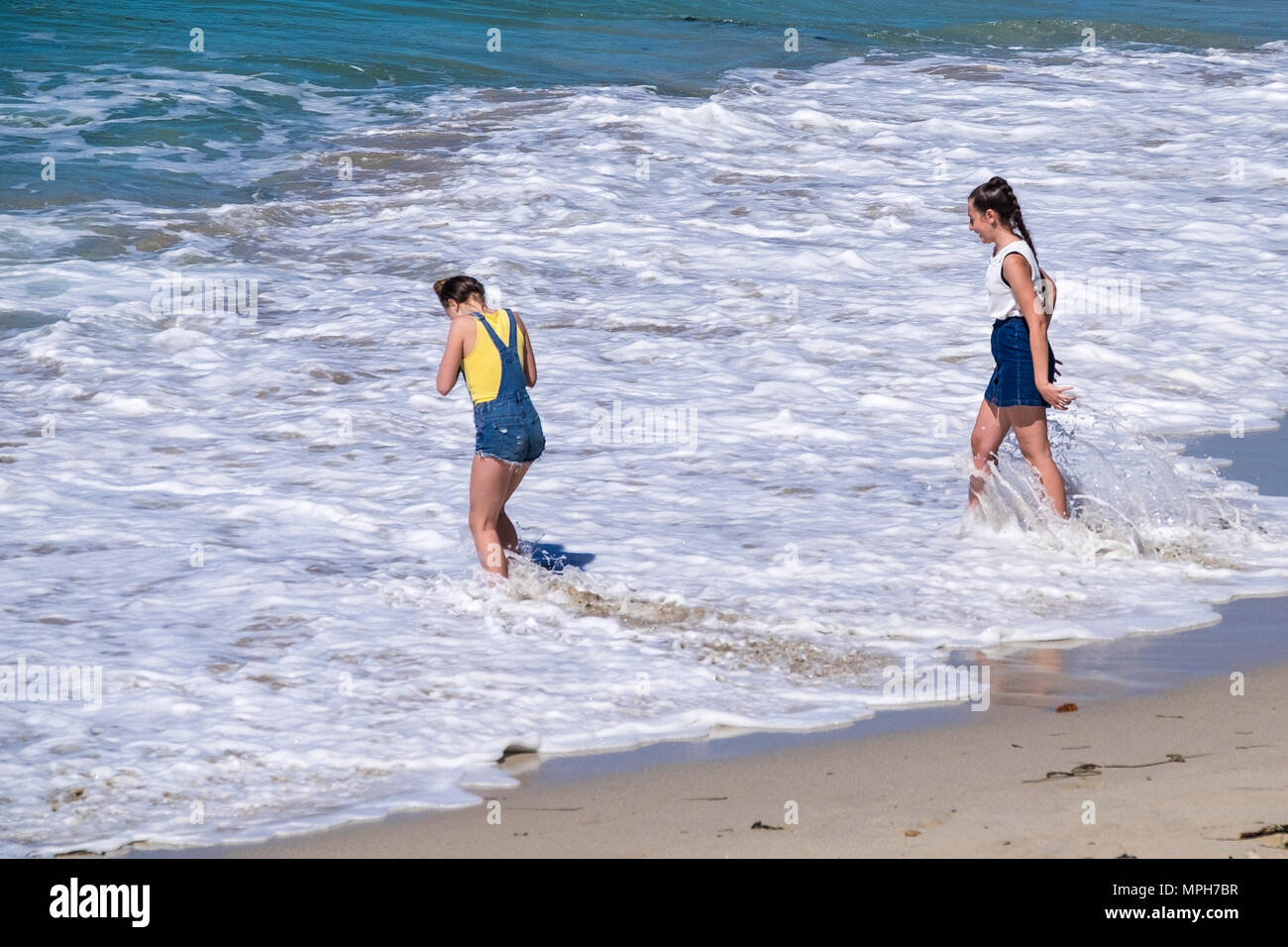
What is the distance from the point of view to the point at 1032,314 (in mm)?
6812

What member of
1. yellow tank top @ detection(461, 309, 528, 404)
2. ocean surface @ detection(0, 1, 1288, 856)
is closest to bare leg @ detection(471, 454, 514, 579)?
ocean surface @ detection(0, 1, 1288, 856)

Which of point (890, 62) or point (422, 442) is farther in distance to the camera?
point (890, 62)

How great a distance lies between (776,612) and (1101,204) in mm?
10898

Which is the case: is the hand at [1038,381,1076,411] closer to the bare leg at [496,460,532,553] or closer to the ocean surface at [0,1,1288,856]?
the ocean surface at [0,1,1288,856]

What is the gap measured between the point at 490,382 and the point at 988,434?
2483mm

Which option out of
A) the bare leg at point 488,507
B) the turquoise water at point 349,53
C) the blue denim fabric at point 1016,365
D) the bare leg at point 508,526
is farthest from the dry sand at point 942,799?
the turquoise water at point 349,53

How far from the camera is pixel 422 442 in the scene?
9.41 meters

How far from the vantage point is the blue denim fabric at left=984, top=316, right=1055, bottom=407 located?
695cm

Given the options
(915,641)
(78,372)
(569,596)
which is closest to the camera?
(915,641)

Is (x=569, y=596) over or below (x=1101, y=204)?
below

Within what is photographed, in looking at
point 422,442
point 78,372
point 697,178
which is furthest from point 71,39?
point 422,442

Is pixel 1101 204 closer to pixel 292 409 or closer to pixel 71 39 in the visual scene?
pixel 292 409

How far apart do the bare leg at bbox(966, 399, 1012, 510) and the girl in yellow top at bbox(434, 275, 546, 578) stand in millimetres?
2217

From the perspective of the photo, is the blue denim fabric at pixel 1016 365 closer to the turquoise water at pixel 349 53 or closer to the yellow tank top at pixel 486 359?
the yellow tank top at pixel 486 359
